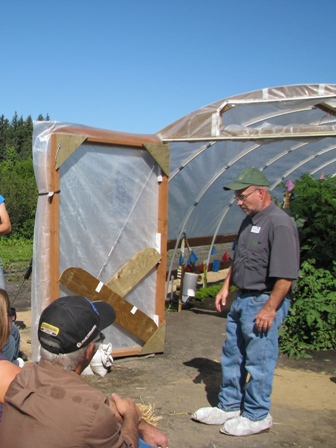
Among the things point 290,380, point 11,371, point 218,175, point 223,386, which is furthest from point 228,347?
point 218,175

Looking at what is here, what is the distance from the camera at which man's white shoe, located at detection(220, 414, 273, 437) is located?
420 centimetres

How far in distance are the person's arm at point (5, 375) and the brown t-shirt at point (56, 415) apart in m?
0.27

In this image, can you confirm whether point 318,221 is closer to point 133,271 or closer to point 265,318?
point 133,271

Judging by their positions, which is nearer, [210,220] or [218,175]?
[218,175]

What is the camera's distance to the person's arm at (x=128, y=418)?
2.44 meters

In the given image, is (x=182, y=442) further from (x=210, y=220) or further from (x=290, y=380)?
(x=210, y=220)

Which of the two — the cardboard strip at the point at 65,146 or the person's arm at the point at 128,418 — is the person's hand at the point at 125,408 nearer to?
the person's arm at the point at 128,418

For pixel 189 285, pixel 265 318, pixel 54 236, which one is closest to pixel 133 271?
pixel 54 236

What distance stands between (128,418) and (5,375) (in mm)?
596

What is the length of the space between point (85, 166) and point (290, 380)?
2.98 meters

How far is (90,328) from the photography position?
2322 mm

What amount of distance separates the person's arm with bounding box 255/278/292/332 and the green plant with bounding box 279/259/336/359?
89.6 inches

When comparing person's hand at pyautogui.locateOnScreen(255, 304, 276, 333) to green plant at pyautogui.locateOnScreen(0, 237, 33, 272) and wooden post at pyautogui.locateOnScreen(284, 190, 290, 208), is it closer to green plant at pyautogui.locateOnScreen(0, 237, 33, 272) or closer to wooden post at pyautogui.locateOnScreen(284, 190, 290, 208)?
wooden post at pyautogui.locateOnScreen(284, 190, 290, 208)

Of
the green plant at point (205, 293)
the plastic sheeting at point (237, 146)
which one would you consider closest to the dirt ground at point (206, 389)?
the green plant at point (205, 293)
